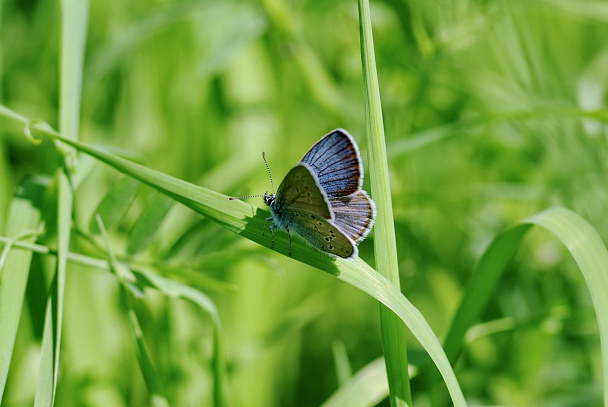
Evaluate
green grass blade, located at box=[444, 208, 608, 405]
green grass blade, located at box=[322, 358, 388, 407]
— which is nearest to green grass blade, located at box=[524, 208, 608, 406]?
green grass blade, located at box=[444, 208, 608, 405]

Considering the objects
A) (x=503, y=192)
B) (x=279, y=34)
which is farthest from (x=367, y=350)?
(x=279, y=34)

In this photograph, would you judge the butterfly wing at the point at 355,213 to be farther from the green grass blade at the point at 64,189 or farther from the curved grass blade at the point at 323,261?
the green grass blade at the point at 64,189

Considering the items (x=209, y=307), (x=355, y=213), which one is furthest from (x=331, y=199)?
(x=209, y=307)

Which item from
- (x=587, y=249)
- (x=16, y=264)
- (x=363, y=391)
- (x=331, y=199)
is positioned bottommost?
(x=363, y=391)

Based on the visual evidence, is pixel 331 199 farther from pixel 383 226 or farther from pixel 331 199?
pixel 383 226

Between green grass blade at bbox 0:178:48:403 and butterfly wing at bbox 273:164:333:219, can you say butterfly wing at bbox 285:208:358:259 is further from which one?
green grass blade at bbox 0:178:48:403

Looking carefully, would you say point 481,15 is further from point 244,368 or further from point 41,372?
point 41,372
